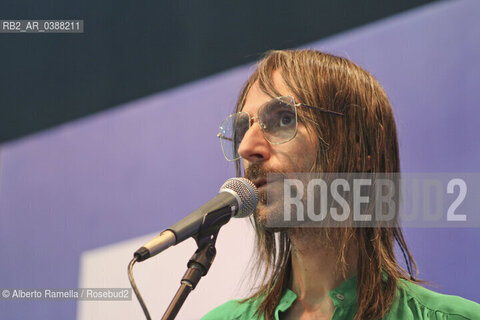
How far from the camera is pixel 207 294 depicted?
1.98 m

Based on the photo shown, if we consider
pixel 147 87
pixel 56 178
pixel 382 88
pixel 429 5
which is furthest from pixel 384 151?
Result: pixel 56 178

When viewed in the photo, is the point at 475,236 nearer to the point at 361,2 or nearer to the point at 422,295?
the point at 422,295

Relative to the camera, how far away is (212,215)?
3.83 feet

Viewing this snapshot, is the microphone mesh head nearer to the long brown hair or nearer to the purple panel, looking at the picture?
the long brown hair

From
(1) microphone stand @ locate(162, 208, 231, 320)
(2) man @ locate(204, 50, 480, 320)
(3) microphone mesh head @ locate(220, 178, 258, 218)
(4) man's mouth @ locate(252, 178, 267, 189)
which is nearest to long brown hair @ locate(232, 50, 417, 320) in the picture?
(2) man @ locate(204, 50, 480, 320)

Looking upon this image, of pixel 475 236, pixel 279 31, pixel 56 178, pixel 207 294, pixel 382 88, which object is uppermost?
pixel 279 31

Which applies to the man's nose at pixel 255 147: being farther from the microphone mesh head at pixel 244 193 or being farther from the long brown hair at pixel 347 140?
the microphone mesh head at pixel 244 193

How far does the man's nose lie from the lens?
154 centimetres

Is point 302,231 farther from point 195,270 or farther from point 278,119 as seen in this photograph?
point 195,270

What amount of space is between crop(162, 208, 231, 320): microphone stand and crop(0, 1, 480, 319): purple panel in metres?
0.78

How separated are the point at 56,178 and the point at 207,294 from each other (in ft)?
2.43

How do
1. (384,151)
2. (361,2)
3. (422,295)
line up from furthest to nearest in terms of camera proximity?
1. (361,2)
2. (384,151)
3. (422,295)

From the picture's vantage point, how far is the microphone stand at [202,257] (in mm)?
1109

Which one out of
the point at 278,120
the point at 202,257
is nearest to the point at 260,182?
the point at 278,120
